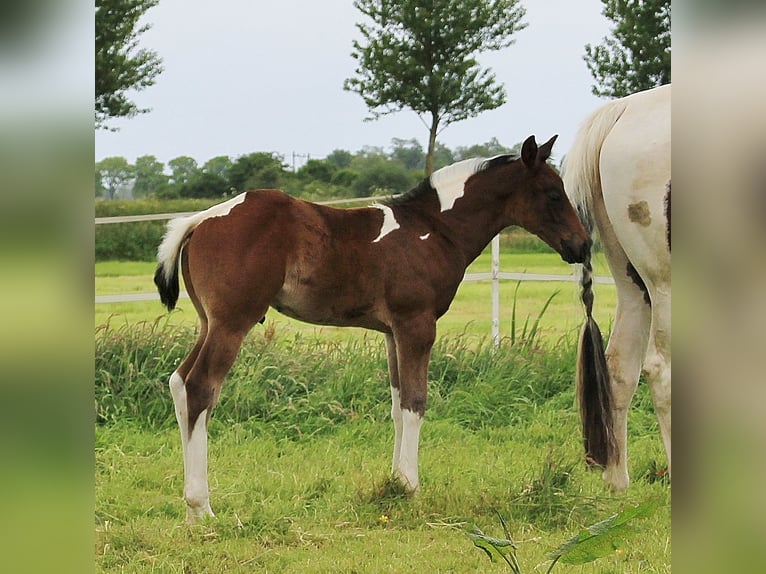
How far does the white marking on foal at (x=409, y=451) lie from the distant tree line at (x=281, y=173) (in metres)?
1.71

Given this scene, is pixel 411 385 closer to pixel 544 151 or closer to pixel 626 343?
pixel 626 343

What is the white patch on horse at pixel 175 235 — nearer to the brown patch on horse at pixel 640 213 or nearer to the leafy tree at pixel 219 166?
the leafy tree at pixel 219 166

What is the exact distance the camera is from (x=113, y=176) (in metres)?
4.54

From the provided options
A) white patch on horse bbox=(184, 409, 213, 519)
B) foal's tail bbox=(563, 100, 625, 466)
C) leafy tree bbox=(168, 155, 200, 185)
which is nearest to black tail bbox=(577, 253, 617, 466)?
foal's tail bbox=(563, 100, 625, 466)

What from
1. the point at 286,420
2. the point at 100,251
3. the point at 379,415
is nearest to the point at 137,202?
the point at 100,251

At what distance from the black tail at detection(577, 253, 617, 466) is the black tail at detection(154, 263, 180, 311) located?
1.70 metres

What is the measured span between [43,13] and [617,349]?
123 inches

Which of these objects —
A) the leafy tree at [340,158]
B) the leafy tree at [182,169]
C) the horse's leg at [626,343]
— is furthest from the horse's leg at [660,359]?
the leafy tree at [182,169]

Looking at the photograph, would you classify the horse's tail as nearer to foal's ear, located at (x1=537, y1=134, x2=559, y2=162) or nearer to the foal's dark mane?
the foal's dark mane

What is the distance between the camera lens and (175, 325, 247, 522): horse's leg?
10.1 ft

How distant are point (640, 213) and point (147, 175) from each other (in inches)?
106

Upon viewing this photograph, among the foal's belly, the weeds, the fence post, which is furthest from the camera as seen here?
the fence post

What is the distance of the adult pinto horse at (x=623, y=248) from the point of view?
3229 millimetres

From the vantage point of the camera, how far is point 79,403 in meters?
0.84
